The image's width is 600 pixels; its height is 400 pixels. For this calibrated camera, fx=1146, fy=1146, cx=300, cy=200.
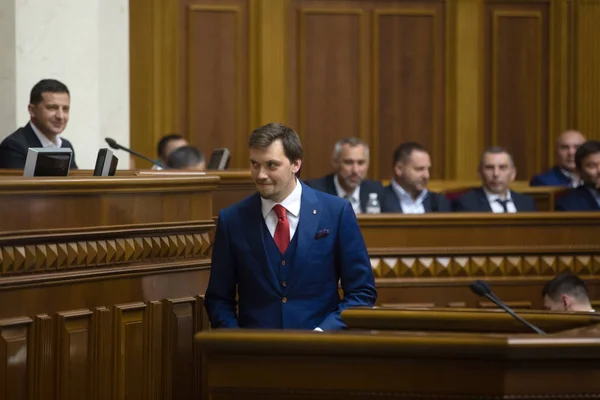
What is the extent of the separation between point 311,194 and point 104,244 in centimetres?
74

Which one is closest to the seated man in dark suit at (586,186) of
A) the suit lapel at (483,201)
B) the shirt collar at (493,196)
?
the shirt collar at (493,196)

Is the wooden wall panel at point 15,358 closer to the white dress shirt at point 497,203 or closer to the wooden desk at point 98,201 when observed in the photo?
the wooden desk at point 98,201

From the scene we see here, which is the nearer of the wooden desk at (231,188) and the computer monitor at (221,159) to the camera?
the wooden desk at (231,188)

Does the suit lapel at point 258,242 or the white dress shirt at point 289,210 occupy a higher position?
the white dress shirt at point 289,210

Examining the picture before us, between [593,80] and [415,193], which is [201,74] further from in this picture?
[593,80]

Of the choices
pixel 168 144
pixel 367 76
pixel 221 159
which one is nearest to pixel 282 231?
pixel 221 159

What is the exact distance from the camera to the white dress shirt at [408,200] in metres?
7.07

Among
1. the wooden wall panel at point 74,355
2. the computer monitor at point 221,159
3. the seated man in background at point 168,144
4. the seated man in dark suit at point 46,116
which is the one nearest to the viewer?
the wooden wall panel at point 74,355

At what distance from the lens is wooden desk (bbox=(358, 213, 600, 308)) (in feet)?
19.5

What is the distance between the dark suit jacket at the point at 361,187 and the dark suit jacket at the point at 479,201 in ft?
1.65

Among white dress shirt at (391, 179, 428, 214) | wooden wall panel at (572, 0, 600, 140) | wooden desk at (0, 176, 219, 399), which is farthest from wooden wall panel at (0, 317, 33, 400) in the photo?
wooden wall panel at (572, 0, 600, 140)

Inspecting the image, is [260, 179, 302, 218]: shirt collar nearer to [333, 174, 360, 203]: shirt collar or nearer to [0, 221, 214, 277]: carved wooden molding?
[0, 221, 214, 277]: carved wooden molding

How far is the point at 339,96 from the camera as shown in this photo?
9.16 meters

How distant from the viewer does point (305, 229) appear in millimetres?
3904
